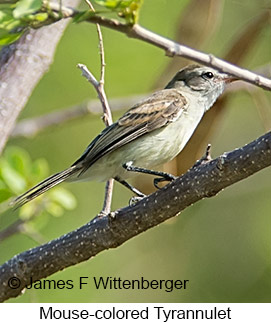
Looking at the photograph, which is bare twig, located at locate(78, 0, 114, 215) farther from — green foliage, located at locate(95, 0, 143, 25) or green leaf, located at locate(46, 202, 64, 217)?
green foliage, located at locate(95, 0, 143, 25)

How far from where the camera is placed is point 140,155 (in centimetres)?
398

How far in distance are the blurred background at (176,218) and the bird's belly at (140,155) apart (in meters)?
1.91

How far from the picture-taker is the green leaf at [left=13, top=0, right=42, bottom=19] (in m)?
1.95

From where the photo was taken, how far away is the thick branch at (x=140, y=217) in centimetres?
251

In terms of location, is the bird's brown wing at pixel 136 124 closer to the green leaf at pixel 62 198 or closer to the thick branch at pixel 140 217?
the green leaf at pixel 62 198

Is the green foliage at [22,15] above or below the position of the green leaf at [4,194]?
below

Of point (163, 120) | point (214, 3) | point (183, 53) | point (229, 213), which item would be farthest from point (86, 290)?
point (183, 53)

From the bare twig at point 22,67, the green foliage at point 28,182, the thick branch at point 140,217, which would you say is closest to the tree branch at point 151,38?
the thick branch at point 140,217

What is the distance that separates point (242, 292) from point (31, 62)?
10.6 feet

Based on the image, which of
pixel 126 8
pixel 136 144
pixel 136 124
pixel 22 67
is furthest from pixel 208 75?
pixel 126 8

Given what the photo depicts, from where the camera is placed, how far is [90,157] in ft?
13.0

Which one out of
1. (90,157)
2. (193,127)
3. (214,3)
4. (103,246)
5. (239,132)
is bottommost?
(103,246)

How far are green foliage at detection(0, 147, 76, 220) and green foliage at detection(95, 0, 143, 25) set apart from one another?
68.9 inches

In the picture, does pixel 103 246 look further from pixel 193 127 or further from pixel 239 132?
pixel 239 132
